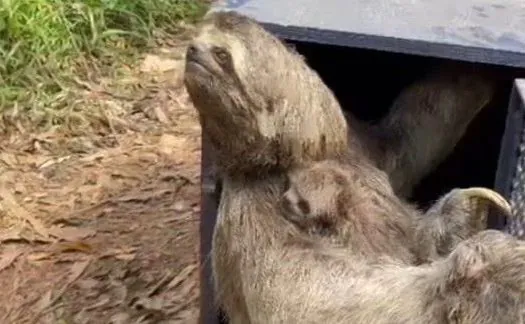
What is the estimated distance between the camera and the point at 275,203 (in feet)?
8.21

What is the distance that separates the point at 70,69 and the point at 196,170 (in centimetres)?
105

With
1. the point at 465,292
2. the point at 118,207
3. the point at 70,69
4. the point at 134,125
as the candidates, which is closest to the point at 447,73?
the point at 465,292

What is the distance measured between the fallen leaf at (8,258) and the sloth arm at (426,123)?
168 centimetres

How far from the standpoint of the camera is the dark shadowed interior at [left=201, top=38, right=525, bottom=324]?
307 centimetres

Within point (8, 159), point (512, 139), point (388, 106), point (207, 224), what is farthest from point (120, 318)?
point (512, 139)

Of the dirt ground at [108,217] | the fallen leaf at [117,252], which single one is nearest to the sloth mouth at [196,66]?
the dirt ground at [108,217]

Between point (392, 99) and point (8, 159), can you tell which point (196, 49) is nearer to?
point (392, 99)

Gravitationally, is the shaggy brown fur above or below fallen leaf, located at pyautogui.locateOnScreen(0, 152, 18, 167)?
above

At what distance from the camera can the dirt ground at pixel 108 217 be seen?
389cm

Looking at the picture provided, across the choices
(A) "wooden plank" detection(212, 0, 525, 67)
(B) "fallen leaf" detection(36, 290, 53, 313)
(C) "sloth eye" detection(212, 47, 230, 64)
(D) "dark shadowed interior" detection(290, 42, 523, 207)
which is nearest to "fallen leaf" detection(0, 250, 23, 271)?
(B) "fallen leaf" detection(36, 290, 53, 313)

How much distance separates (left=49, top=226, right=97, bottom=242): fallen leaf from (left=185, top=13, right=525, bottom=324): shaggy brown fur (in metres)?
1.79

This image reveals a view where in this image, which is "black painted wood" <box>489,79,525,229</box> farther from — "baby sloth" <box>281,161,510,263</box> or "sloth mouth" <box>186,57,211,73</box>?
"sloth mouth" <box>186,57,211,73</box>

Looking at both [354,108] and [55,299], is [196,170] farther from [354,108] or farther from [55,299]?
[354,108]

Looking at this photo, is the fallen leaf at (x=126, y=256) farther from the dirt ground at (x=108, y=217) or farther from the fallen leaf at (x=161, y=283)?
the fallen leaf at (x=161, y=283)
